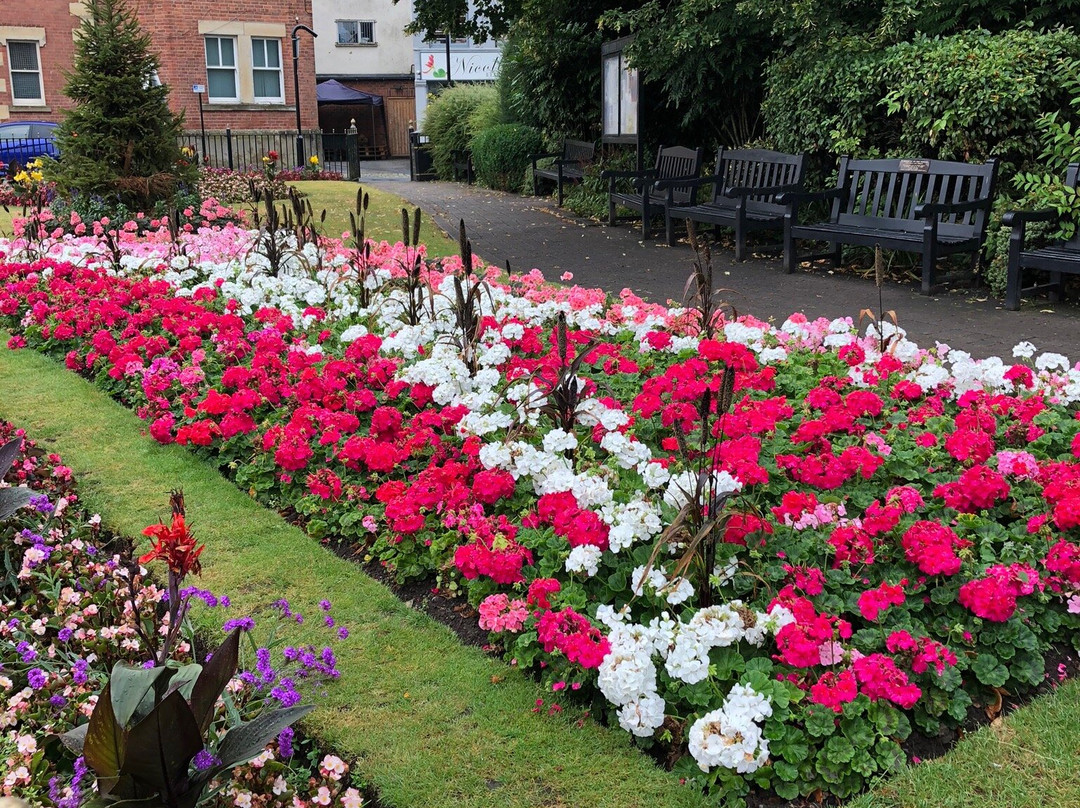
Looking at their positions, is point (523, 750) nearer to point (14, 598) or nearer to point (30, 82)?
point (14, 598)

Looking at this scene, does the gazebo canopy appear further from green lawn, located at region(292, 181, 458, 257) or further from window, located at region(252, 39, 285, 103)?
green lawn, located at region(292, 181, 458, 257)

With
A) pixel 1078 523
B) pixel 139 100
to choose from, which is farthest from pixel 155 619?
pixel 139 100

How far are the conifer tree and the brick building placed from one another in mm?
17287

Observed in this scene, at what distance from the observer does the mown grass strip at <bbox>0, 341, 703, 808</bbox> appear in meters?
2.50

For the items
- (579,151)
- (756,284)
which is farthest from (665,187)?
(579,151)

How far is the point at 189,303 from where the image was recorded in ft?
21.1

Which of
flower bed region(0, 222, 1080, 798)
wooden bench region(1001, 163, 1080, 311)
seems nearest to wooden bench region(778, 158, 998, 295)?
wooden bench region(1001, 163, 1080, 311)

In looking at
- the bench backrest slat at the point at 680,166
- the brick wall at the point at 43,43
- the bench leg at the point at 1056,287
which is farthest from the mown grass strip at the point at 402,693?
the brick wall at the point at 43,43

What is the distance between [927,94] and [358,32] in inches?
1463

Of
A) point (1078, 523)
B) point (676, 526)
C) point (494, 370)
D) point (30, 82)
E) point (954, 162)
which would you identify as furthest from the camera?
point (30, 82)

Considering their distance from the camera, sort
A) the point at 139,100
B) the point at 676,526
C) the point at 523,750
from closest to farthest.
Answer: the point at 523,750 < the point at 676,526 < the point at 139,100

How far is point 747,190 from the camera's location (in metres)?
9.38

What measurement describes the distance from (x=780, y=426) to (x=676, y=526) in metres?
1.32

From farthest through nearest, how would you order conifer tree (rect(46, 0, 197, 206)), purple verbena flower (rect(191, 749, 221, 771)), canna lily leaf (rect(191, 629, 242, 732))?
conifer tree (rect(46, 0, 197, 206)), purple verbena flower (rect(191, 749, 221, 771)), canna lily leaf (rect(191, 629, 242, 732))
